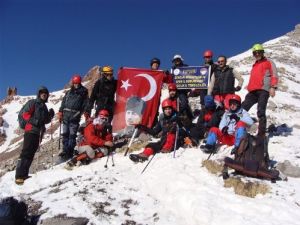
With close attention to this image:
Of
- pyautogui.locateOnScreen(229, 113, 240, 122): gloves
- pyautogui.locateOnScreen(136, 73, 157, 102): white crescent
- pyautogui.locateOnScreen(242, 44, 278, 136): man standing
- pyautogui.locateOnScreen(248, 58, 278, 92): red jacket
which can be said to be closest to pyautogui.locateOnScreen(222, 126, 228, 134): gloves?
pyautogui.locateOnScreen(229, 113, 240, 122): gloves

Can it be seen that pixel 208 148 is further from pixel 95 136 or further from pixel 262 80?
pixel 95 136

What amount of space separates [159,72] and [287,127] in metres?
4.84

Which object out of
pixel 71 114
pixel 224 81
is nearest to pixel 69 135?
pixel 71 114

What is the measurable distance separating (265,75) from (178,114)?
9.03ft

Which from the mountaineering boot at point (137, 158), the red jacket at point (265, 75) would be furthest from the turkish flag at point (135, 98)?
the red jacket at point (265, 75)

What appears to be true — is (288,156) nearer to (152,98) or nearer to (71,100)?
(152,98)

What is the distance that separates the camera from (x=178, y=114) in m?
12.9

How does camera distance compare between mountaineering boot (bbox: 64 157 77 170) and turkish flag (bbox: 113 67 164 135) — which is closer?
mountaineering boot (bbox: 64 157 77 170)

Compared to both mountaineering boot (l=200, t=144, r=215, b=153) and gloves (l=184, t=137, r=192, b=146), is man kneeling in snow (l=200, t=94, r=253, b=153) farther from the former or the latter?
gloves (l=184, t=137, r=192, b=146)

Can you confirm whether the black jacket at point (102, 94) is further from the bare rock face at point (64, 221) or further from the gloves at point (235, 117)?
the bare rock face at point (64, 221)

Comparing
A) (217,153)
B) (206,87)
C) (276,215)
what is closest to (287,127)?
(206,87)

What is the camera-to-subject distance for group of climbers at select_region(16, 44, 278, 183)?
38.5 ft

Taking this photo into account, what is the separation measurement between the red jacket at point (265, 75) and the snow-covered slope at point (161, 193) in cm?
167

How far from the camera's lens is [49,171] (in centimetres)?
1243
